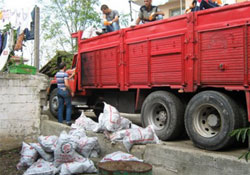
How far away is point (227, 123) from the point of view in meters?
4.11

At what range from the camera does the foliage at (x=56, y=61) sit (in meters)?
10.7

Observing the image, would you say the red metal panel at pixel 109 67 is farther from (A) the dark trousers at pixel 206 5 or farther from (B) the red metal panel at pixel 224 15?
(B) the red metal panel at pixel 224 15

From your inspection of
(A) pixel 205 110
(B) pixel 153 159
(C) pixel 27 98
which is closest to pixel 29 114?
(C) pixel 27 98

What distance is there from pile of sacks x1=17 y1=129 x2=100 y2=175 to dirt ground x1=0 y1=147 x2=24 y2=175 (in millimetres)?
176

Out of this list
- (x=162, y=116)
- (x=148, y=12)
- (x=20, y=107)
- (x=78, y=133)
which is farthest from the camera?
(x=20, y=107)

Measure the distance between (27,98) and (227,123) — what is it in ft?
17.4

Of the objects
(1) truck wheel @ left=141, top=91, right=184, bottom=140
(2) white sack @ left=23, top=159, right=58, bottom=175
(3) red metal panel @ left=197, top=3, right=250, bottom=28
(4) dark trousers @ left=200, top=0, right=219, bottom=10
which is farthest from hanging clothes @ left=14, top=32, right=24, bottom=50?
(3) red metal panel @ left=197, top=3, right=250, bottom=28

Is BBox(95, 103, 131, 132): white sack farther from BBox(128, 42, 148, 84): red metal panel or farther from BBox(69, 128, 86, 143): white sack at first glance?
BBox(128, 42, 148, 84): red metal panel

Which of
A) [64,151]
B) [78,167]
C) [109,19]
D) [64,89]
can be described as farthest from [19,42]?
[78,167]

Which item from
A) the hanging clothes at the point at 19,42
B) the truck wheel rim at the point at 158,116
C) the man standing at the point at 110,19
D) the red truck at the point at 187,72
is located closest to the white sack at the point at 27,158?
the red truck at the point at 187,72

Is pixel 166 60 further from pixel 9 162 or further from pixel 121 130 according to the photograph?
pixel 9 162

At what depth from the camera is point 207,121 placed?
4.54m

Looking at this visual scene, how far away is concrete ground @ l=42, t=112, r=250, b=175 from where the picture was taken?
143 inches

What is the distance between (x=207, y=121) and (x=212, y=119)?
0.41 feet
